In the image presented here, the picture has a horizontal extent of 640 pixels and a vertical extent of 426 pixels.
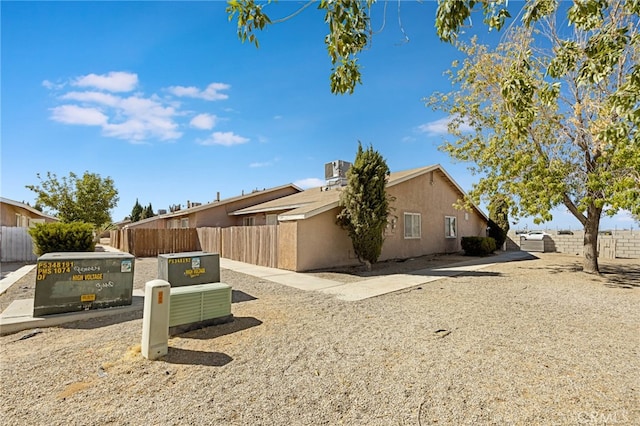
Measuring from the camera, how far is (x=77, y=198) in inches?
1136

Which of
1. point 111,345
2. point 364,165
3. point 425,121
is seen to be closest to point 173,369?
point 111,345

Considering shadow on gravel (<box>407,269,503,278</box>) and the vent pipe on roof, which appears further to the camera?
the vent pipe on roof

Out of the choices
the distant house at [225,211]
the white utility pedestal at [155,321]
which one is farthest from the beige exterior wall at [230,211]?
the white utility pedestal at [155,321]

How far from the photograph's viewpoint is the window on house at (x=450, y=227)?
19.5m

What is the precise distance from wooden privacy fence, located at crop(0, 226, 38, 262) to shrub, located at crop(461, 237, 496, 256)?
23123mm

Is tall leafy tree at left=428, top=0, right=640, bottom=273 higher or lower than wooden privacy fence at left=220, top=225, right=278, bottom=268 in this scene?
higher

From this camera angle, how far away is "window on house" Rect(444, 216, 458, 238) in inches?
770

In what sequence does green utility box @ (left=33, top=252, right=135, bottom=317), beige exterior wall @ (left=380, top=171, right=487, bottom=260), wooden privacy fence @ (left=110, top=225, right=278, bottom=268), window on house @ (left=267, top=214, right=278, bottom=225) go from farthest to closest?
window on house @ (left=267, top=214, right=278, bottom=225)
beige exterior wall @ (left=380, top=171, right=487, bottom=260)
wooden privacy fence @ (left=110, top=225, right=278, bottom=268)
green utility box @ (left=33, top=252, right=135, bottom=317)

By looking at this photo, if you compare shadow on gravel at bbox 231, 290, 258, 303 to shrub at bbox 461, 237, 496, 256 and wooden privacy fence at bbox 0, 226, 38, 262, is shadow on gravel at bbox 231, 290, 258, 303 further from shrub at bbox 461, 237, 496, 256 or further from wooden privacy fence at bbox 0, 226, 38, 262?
shrub at bbox 461, 237, 496, 256

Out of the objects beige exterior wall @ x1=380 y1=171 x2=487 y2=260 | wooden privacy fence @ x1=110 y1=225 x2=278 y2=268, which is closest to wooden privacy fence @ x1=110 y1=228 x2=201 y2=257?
wooden privacy fence @ x1=110 y1=225 x2=278 y2=268

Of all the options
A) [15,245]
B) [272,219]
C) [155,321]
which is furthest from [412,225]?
[15,245]

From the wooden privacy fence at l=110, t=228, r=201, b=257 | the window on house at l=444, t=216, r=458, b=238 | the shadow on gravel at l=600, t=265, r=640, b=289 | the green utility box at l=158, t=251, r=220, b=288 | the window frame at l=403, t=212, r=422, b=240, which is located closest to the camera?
the green utility box at l=158, t=251, r=220, b=288

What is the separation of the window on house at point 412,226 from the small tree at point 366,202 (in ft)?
13.8

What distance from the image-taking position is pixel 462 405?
3.13 meters
